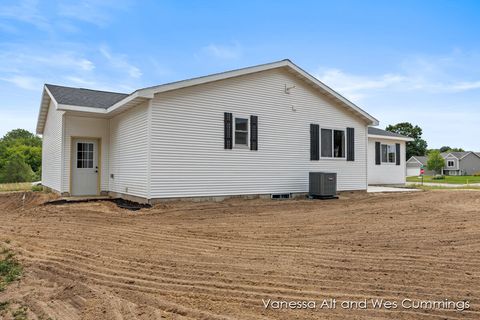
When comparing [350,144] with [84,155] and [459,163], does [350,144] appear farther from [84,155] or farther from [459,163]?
[459,163]

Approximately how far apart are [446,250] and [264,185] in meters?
7.24

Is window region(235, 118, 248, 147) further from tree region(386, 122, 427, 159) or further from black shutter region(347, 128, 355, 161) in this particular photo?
tree region(386, 122, 427, 159)

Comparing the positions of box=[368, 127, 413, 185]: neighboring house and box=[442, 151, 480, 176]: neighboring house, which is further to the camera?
box=[442, 151, 480, 176]: neighboring house

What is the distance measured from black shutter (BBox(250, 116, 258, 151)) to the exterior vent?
2640 millimetres

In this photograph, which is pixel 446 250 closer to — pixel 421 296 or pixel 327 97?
pixel 421 296

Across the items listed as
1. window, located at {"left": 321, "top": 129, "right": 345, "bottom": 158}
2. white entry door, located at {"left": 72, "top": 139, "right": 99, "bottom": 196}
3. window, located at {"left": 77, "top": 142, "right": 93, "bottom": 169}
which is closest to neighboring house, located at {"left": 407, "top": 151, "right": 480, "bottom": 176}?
window, located at {"left": 321, "top": 129, "right": 345, "bottom": 158}

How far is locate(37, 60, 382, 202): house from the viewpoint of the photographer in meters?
10.2

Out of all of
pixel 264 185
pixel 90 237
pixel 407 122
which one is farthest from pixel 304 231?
pixel 407 122

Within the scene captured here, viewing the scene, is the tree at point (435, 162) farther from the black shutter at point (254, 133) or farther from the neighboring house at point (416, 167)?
the black shutter at point (254, 133)

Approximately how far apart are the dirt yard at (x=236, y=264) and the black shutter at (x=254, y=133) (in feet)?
11.7

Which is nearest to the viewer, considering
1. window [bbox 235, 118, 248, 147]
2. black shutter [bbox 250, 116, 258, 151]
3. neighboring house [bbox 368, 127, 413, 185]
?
window [bbox 235, 118, 248, 147]

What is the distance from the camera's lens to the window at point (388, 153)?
65.4ft

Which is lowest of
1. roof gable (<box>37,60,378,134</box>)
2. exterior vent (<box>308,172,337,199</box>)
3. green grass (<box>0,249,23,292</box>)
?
green grass (<box>0,249,23,292</box>)

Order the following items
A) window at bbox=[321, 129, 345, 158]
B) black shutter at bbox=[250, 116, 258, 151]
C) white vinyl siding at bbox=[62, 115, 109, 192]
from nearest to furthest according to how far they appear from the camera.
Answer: black shutter at bbox=[250, 116, 258, 151], white vinyl siding at bbox=[62, 115, 109, 192], window at bbox=[321, 129, 345, 158]
